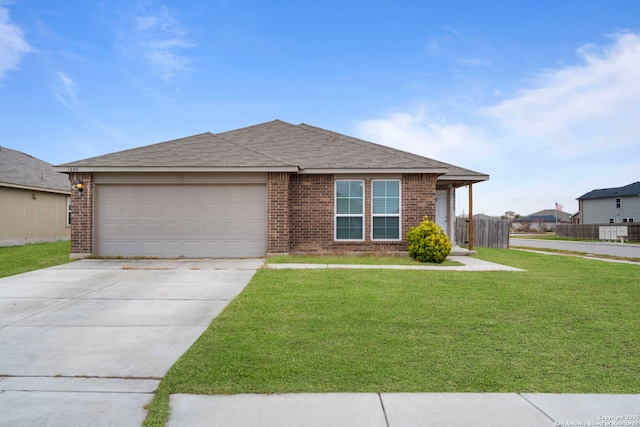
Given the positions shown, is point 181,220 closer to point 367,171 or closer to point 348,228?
point 348,228

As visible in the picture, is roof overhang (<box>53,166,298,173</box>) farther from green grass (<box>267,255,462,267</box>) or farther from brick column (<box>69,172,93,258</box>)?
green grass (<box>267,255,462,267</box>)

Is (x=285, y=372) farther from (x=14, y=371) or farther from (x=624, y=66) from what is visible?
(x=624, y=66)

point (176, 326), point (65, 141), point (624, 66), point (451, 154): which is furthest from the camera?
point (451, 154)

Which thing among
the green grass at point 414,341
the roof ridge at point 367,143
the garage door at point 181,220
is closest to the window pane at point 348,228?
the garage door at point 181,220

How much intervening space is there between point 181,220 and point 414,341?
9768 mm

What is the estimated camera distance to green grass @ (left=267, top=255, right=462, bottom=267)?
11.3 m

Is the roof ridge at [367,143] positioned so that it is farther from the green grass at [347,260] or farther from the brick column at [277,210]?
the brick column at [277,210]

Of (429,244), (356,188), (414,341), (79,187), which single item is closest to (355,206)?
(356,188)

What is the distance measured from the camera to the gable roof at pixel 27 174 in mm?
18703

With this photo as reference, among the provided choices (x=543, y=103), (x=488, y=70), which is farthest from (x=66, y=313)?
(x=543, y=103)

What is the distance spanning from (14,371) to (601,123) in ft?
70.3

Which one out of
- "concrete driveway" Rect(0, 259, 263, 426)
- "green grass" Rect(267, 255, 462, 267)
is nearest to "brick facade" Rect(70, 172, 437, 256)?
"green grass" Rect(267, 255, 462, 267)

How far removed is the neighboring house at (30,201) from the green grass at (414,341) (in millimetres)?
17015

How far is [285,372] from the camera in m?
3.71
